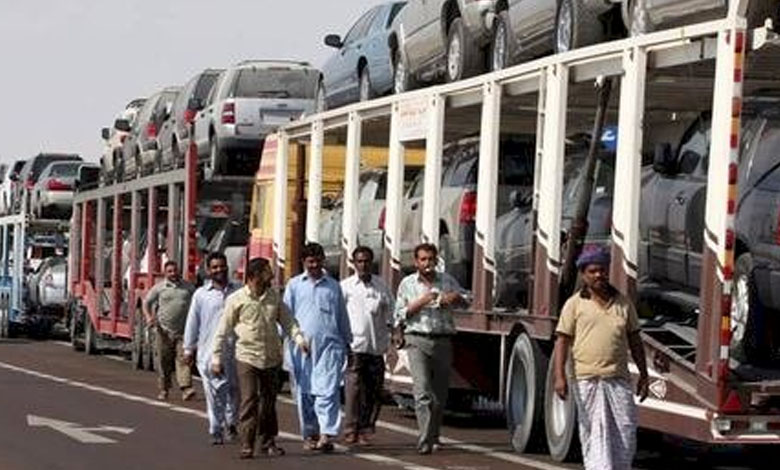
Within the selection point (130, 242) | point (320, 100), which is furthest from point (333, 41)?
point (130, 242)

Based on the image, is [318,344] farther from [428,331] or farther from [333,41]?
[333,41]

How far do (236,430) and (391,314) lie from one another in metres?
1.57

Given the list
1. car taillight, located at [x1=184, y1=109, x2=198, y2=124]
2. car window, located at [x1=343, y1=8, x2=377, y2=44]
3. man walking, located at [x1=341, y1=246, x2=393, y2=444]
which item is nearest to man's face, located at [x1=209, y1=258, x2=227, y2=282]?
man walking, located at [x1=341, y1=246, x2=393, y2=444]

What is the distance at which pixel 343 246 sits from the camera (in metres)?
20.1

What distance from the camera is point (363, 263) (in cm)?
1650

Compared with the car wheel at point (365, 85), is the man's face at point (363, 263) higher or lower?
lower

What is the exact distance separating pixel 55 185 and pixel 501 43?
21.6 meters

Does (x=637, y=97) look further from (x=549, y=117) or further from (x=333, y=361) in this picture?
(x=333, y=361)

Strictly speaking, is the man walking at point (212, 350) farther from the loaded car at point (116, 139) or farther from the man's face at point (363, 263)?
the loaded car at point (116, 139)

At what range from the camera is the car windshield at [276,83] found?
94.6ft

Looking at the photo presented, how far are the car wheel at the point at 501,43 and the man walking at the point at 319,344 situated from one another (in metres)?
3.85

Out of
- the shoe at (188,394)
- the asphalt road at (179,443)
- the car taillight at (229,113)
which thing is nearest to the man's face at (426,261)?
the asphalt road at (179,443)

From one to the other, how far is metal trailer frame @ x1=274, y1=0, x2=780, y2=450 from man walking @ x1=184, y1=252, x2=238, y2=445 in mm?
1898

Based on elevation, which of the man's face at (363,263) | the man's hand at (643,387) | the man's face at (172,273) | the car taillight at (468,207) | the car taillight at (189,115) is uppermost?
the car taillight at (189,115)
